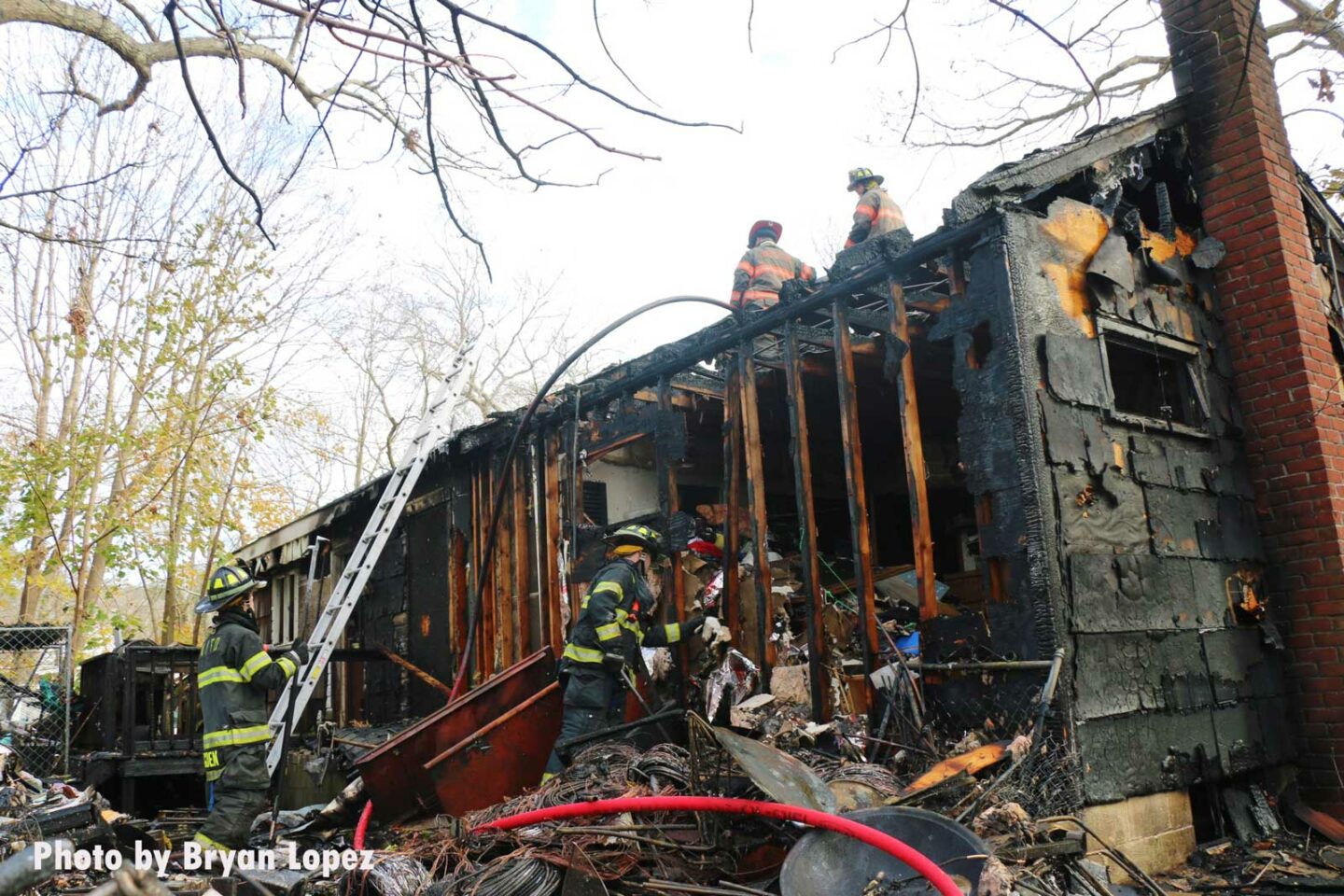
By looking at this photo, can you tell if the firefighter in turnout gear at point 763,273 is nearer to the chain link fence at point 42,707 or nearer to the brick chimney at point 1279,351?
the brick chimney at point 1279,351

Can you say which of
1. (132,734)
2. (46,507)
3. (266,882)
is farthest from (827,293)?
(46,507)

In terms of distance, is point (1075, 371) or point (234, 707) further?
point (234, 707)

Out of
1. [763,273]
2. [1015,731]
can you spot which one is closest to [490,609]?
[763,273]

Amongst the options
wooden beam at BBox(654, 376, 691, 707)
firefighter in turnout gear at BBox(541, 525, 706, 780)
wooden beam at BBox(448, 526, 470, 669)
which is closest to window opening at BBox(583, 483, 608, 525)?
wooden beam at BBox(448, 526, 470, 669)

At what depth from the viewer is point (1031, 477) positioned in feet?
17.4

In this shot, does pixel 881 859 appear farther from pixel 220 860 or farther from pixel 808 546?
pixel 220 860

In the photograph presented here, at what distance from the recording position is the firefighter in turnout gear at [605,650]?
648 centimetres

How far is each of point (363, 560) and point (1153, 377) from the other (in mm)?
7469

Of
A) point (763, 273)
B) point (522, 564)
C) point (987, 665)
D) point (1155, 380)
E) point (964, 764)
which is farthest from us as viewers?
point (522, 564)

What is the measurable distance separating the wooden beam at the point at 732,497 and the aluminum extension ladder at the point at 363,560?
3254mm

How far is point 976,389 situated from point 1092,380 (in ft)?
2.60

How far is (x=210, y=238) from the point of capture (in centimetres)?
1556

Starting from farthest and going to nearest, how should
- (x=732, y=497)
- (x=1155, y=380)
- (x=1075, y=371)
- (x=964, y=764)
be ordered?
(x=732, y=497) < (x=1155, y=380) < (x=1075, y=371) < (x=964, y=764)

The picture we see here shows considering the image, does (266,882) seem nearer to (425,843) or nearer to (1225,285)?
(425,843)
